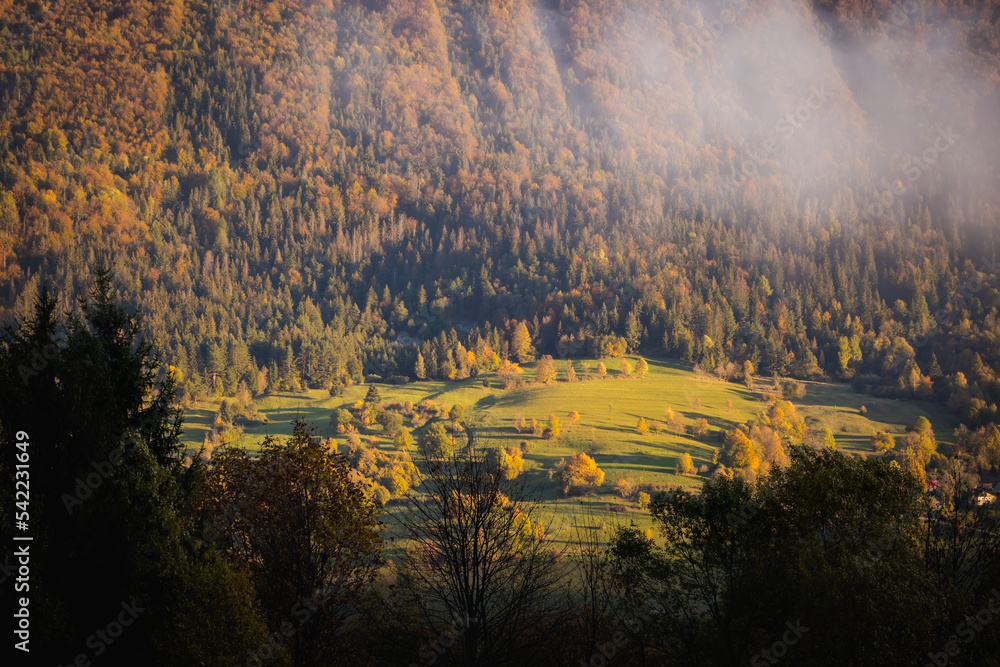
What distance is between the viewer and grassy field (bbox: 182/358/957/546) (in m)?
121

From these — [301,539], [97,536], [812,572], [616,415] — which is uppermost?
[97,536]

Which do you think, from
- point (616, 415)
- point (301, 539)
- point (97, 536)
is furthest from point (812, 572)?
point (616, 415)

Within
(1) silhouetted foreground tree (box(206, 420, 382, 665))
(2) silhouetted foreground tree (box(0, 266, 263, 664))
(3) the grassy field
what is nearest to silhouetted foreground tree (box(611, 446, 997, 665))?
(1) silhouetted foreground tree (box(206, 420, 382, 665))

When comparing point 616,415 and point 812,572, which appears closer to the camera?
point 812,572

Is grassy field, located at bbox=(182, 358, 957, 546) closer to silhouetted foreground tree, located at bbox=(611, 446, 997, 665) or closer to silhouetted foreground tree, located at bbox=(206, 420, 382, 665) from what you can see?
silhouetted foreground tree, located at bbox=(611, 446, 997, 665)

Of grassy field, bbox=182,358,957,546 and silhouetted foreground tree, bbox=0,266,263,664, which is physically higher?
silhouetted foreground tree, bbox=0,266,263,664

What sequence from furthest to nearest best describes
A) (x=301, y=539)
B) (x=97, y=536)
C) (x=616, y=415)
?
1. (x=616, y=415)
2. (x=301, y=539)
3. (x=97, y=536)

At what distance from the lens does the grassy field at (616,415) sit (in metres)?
121

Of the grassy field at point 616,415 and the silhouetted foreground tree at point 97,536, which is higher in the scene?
the silhouetted foreground tree at point 97,536

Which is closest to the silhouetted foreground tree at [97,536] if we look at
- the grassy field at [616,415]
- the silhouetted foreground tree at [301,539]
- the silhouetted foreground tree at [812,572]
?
the silhouetted foreground tree at [301,539]

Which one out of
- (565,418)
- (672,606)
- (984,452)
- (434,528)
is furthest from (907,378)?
(434,528)

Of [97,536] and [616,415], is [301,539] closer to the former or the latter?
[97,536]

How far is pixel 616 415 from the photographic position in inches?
5955

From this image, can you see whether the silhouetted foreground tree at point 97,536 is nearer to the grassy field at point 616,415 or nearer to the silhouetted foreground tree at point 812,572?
the silhouetted foreground tree at point 812,572
